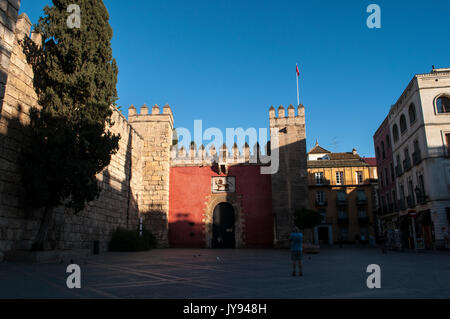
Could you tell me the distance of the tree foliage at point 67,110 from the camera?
8078mm

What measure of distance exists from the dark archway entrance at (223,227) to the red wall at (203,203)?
2.46 feet

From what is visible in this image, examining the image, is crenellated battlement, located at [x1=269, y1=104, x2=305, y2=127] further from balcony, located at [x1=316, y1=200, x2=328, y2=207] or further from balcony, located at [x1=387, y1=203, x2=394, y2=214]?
balcony, located at [x1=316, y1=200, x2=328, y2=207]

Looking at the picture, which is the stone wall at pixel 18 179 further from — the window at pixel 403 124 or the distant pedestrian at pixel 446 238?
the window at pixel 403 124

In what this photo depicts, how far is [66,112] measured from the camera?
869cm

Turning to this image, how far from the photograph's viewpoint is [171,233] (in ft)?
62.5

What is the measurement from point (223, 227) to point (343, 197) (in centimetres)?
2080

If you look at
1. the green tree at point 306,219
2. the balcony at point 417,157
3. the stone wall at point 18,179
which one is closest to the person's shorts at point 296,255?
the stone wall at point 18,179

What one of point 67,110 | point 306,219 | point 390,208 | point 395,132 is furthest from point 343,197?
point 67,110

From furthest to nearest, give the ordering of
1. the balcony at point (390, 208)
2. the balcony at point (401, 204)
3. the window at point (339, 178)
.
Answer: the window at point (339, 178), the balcony at point (390, 208), the balcony at point (401, 204)

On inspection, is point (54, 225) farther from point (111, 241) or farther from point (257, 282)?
point (257, 282)

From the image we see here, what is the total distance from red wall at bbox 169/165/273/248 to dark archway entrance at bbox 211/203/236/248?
2.46 feet

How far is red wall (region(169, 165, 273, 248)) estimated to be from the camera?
745 inches

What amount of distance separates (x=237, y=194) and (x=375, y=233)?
847 inches
